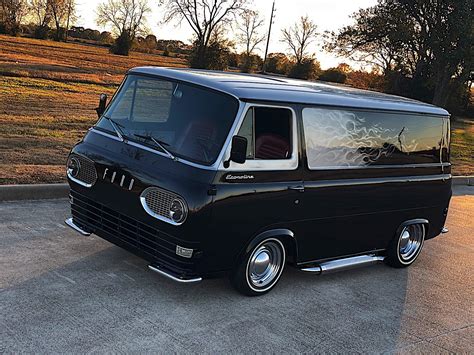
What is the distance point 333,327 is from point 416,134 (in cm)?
307

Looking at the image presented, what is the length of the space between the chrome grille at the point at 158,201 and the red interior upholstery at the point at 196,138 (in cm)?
42

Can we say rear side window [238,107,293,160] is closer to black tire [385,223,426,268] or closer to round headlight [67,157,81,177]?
round headlight [67,157,81,177]

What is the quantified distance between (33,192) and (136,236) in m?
3.18

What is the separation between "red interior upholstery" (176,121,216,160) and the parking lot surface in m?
1.36

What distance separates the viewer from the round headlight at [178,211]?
489 cm

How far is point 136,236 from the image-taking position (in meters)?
5.29

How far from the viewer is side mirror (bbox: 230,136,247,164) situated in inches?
195

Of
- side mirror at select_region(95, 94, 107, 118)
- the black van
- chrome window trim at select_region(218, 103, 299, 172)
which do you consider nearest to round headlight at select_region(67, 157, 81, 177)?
the black van

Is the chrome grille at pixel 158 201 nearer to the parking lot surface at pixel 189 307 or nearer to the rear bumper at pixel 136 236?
the rear bumper at pixel 136 236

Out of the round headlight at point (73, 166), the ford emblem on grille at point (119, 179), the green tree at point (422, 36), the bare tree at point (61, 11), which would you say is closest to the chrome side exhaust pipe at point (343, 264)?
the ford emblem on grille at point (119, 179)

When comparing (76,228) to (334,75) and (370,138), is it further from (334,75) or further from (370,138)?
(334,75)

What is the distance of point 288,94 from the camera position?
222 inches

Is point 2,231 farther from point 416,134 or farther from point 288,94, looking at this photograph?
A: point 416,134

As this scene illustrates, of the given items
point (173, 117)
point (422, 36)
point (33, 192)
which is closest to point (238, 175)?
point (173, 117)
